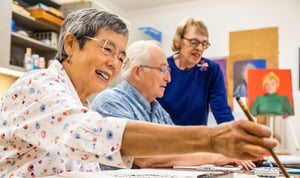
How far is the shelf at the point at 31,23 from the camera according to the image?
3091mm

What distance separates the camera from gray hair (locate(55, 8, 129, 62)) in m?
0.93

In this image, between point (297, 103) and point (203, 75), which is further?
point (297, 103)

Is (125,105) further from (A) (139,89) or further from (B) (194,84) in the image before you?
(B) (194,84)

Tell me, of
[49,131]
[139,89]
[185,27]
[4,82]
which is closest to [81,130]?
[49,131]

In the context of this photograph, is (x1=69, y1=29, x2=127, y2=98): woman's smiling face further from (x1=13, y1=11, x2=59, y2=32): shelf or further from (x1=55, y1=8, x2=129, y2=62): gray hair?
(x1=13, y1=11, x2=59, y2=32): shelf

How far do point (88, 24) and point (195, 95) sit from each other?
44.7 inches

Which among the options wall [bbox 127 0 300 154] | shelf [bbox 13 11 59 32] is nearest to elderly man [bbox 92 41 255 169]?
shelf [bbox 13 11 59 32]

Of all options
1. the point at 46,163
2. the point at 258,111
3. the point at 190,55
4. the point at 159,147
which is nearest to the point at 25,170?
the point at 46,163

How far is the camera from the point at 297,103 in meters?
3.92

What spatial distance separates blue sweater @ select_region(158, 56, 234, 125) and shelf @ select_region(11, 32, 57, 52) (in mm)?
1565

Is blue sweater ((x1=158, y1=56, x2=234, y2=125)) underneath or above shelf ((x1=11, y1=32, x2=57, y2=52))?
underneath

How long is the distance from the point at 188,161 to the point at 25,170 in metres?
0.68

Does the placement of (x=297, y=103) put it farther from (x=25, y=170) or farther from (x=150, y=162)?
(x=25, y=170)

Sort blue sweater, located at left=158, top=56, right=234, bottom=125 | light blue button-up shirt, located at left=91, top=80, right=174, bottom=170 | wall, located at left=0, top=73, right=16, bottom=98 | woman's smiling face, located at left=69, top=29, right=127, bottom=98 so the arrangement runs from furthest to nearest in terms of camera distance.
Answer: wall, located at left=0, top=73, right=16, bottom=98
blue sweater, located at left=158, top=56, right=234, bottom=125
light blue button-up shirt, located at left=91, top=80, right=174, bottom=170
woman's smiling face, located at left=69, top=29, right=127, bottom=98
